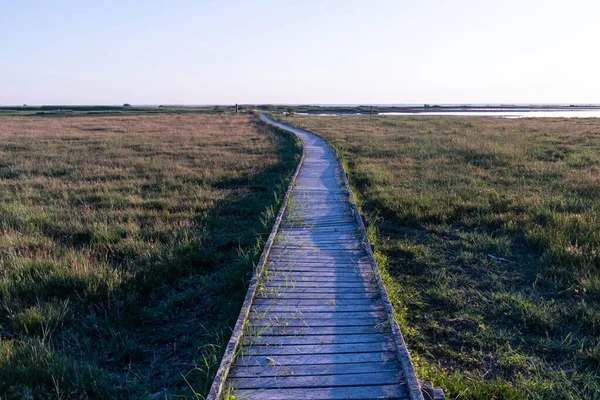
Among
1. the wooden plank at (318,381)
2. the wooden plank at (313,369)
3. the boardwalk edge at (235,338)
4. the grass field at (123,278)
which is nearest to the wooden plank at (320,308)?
the boardwalk edge at (235,338)

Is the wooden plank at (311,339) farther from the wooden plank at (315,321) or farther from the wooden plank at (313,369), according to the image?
the wooden plank at (313,369)

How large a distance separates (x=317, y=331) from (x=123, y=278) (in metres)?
3.04

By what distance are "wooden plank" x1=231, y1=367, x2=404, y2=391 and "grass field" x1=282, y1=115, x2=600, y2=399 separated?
22.2 inches

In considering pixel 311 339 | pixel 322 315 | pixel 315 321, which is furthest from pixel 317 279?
pixel 311 339

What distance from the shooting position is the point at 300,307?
443 cm

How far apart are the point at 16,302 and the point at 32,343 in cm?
110

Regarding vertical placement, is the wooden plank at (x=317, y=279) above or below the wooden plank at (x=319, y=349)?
above

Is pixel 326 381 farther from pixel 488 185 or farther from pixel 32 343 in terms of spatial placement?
pixel 488 185

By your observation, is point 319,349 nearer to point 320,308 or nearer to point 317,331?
point 317,331

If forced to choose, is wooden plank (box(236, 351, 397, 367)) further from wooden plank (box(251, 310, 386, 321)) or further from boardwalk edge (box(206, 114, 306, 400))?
wooden plank (box(251, 310, 386, 321))

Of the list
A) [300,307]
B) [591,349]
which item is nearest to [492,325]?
[591,349]

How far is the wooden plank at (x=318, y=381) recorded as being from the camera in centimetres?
319

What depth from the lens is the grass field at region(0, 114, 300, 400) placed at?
3703 millimetres

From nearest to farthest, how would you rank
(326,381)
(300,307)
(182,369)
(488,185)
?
(326,381), (182,369), (300,307), (488,185)
